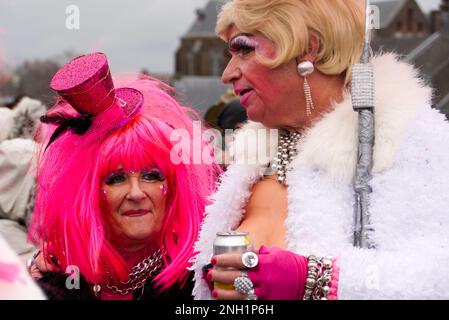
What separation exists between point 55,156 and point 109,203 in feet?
0.85

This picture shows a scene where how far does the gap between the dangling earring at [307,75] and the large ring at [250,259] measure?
473 millimetres

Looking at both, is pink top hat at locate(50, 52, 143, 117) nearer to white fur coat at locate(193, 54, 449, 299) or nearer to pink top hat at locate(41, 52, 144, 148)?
pink top hat at locate(41, 52, 144, 148)

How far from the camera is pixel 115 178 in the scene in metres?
2.02

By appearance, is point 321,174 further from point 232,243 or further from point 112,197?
point 112,197

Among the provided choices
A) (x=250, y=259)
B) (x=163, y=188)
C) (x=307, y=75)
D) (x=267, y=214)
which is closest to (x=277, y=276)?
(x=250, y=259)

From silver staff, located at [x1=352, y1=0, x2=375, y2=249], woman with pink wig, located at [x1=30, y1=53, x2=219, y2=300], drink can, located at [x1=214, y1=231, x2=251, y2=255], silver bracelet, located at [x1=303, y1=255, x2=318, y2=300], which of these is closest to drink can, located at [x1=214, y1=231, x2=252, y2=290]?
drink can, located at [x1=214, y1=231, x2=251, y2=255]

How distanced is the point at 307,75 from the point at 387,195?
1.27 feet

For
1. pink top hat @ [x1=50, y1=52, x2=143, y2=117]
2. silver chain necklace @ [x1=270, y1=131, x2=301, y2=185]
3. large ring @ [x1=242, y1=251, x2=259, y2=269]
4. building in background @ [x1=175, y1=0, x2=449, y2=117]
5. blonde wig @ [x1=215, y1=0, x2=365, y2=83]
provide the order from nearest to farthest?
1. large ring @ [x1=242, y1=251, x2=259, y2=269]
2. blonde wig @ [x1=215, y1=0, x2=365, y2=83]
3. silver chain necklace @ [x1=270, y1=131, x2=301, y2=185]
4. pink top hat @ [x1=50, y1=52, x2=143, y2=117]
5. building in background @ [x1=175, y1=0, x2=449, y2=117]

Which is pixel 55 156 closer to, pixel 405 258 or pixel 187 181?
pixel 187 181

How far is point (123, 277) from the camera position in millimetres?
2021

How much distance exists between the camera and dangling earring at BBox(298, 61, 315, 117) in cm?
171

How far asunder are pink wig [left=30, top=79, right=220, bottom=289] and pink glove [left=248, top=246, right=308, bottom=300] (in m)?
0.60

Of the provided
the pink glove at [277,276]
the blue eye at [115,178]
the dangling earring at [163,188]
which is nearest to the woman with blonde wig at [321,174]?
the pink glove at [277,276]
